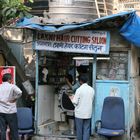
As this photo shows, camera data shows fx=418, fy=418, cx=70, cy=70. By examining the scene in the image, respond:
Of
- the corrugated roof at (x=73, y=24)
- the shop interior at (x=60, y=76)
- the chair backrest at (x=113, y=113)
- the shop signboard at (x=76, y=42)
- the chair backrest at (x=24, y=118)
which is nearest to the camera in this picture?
the corrugated roof at (x=73, y=24)

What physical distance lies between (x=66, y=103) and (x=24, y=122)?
1256mm

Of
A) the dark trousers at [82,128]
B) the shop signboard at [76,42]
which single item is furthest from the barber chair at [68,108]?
the shop signboard at [76,42]

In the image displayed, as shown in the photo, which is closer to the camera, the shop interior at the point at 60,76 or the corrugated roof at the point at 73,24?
the corrugated roof at the point at 73,24

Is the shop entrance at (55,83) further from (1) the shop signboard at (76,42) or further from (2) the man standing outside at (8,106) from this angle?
(2) the man standing outside at (8,106)

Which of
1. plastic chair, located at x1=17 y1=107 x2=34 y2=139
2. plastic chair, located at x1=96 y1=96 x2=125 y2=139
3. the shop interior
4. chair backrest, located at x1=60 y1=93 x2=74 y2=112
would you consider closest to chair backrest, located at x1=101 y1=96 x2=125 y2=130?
plastic chair, located at x1=96 y1=96 x2=125 y2=139

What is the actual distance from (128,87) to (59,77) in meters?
2.22

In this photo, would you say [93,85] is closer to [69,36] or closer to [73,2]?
[69,36]

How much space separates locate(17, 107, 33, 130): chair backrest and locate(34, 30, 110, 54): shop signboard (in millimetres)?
1667

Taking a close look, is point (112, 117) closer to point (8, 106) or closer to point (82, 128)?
point (82, 128)

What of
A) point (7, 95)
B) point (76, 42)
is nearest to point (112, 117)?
point (76, 42)

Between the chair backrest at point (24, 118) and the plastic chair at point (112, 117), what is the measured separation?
5.65 ft

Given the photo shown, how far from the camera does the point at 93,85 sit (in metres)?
10.8

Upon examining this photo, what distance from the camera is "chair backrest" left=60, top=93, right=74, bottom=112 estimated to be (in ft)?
36.3

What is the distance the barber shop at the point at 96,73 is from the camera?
1038cm
